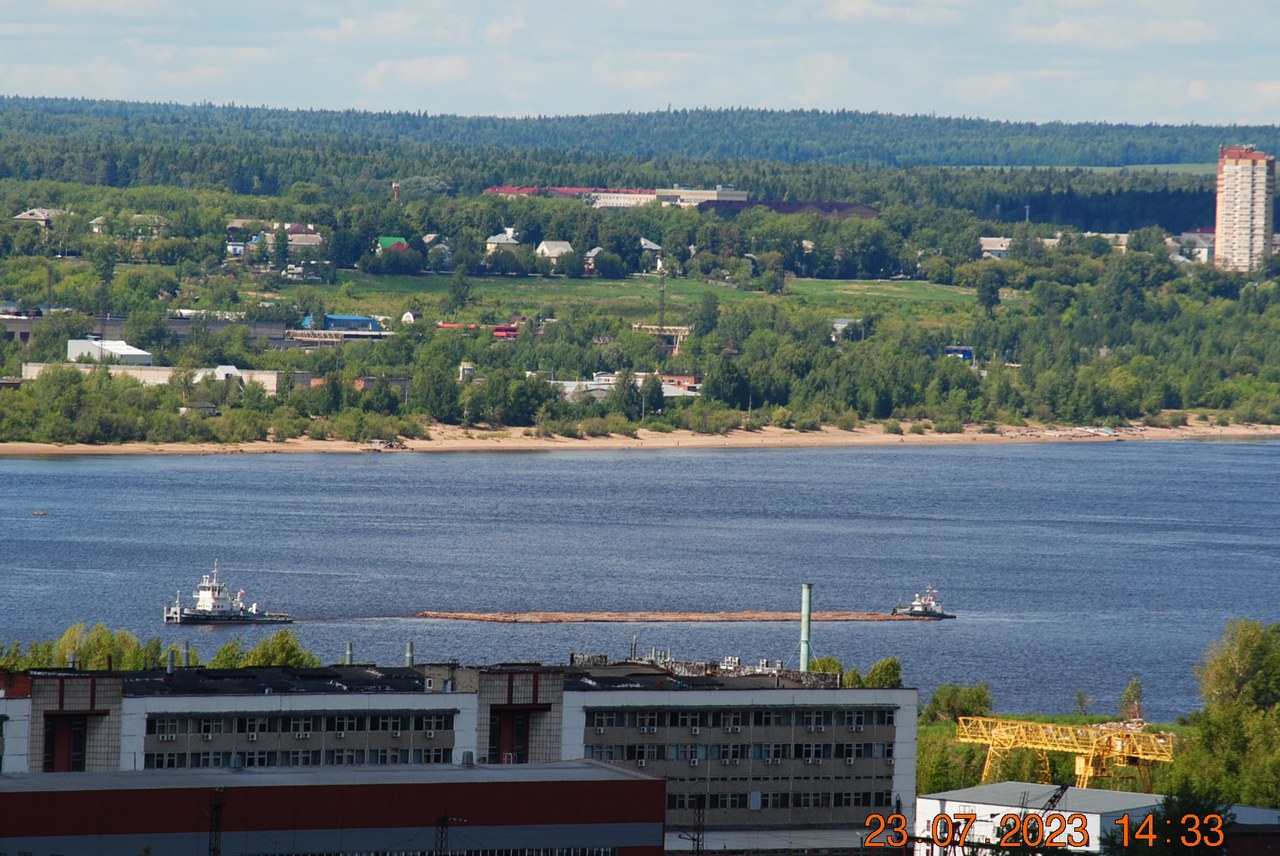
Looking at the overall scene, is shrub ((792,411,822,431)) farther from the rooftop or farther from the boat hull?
the rooftop

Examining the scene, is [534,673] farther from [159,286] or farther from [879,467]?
[159,286]

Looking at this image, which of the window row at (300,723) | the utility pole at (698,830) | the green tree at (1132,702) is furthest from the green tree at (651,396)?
the window row at (300,723)

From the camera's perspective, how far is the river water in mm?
57750

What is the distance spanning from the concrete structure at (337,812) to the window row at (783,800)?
5254mm

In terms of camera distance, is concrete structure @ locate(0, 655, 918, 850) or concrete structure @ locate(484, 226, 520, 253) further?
concrete structure @ locate(484, 226, 520, 253)

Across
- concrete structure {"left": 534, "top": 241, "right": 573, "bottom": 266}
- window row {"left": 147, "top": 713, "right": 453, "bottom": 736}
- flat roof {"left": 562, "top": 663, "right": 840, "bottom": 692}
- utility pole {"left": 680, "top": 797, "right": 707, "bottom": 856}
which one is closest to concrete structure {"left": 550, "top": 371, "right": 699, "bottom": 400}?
concrete structure {"left": 534, "top": 241, "right": 573, "bottom": 266}

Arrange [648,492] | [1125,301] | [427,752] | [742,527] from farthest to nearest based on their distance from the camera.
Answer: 1. [1125,301]
2. [648,492]
3. [742,527]
4. [427,752]

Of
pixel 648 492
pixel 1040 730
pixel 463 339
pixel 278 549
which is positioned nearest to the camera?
pixel 1040 730

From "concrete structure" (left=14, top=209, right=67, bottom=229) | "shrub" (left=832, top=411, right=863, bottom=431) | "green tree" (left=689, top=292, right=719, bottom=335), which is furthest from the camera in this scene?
"concrete structure" (left=14, top=209, right=67, bottom=229)

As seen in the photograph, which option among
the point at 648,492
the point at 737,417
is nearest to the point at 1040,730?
the point at 648,492

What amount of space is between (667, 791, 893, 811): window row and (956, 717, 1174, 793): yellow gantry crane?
14.4 feet

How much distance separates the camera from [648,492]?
100625mm

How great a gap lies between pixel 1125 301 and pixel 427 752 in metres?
153

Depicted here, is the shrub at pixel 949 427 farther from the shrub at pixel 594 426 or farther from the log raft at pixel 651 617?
the log raft at pixel 651 617
